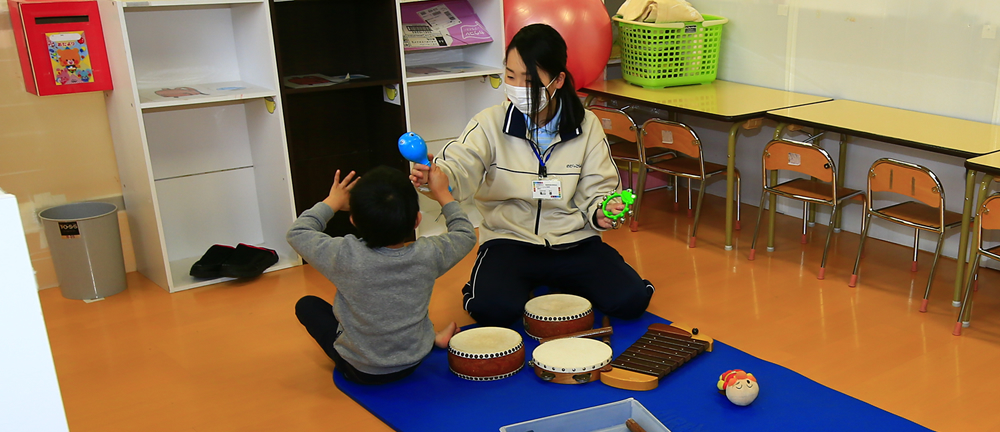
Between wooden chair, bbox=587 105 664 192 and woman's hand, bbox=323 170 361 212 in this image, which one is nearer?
woman's hand, bbox=323 170 361 212

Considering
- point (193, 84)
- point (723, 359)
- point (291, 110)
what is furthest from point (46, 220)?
point (723, 359)

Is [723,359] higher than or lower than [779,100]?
lower

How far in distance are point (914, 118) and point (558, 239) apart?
5.73ft

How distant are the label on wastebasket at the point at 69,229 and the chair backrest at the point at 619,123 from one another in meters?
2.58

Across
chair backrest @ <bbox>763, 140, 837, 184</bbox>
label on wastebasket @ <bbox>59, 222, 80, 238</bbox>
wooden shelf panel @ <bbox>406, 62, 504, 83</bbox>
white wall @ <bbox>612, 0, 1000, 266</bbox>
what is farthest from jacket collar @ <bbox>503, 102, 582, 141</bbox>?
label on wastebasket @ <bbox>59, 222, 80, 238</bbox>

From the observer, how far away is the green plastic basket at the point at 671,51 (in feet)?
13.9

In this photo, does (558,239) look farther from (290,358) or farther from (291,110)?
(291,110)

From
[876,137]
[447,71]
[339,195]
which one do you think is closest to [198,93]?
[447,71]

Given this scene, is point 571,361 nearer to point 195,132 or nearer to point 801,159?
point 801,159

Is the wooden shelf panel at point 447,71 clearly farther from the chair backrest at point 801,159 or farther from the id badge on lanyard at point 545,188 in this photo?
the chair backrest at point 801,159

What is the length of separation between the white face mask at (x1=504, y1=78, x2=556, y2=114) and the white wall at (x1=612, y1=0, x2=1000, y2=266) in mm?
1839

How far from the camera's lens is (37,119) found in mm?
3561

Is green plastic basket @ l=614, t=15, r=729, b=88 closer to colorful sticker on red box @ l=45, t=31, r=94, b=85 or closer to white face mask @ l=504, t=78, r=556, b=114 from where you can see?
white face mask @ l=504, t=78, r=556, b=114

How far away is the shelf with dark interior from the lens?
3924 mm
